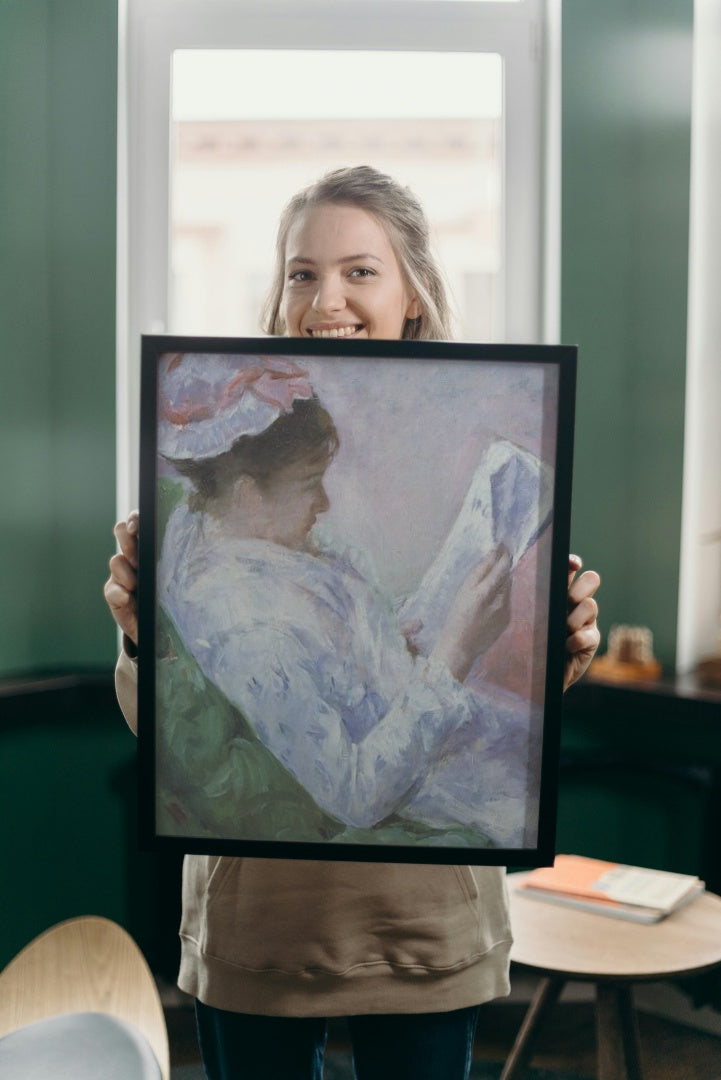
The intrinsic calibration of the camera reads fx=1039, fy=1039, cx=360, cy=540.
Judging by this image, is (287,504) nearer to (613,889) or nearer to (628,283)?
(613,889)

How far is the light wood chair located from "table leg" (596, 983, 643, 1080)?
3.52ft

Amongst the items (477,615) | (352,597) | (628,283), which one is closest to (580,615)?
(477,615)

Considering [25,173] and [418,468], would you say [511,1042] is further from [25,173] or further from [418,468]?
[25,173]

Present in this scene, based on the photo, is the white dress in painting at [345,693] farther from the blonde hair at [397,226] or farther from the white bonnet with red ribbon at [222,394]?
the blonde hair at [397,226]

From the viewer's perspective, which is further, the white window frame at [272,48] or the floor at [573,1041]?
the white window frame at [272,48]

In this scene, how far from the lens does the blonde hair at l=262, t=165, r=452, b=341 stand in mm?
1188

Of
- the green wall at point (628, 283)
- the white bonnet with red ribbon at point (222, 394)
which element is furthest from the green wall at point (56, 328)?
the white bonnet with red ribbon at point (222, 394)

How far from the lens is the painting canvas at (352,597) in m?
0.95

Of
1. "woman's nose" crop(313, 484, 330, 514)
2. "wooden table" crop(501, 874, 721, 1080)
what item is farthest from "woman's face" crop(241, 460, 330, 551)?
"wooden table" crop(501, 874, 721, 1080)

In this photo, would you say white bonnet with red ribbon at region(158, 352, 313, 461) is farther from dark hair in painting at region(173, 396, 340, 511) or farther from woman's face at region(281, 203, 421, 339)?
woman's face at region(281, 203, 421, 339)

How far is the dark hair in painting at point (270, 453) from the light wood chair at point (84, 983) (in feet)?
1.30

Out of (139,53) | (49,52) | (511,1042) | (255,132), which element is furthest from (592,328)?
(511,1042)

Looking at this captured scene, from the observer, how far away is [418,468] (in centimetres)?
96

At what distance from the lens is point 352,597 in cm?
97
